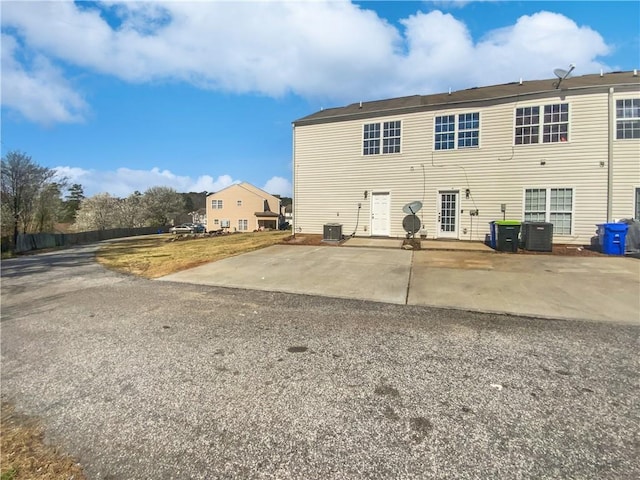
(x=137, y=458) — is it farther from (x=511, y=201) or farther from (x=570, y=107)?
(x=570, y=107)

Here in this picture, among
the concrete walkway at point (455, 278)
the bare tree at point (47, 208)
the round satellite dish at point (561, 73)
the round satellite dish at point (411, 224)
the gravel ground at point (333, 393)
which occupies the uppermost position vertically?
the round satellite dish at point (561, 73)

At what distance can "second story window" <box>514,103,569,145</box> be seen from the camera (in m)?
13.1

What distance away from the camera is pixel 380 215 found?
16.2 meters

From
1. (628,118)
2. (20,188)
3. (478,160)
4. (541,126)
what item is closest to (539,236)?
(478,160)

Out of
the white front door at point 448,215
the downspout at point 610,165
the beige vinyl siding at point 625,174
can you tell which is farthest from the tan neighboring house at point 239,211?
the beige vinyl siding at point 625,174

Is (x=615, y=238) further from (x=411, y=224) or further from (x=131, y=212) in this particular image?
(x=131, y=212)

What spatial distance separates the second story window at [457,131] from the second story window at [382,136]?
6.03 ft

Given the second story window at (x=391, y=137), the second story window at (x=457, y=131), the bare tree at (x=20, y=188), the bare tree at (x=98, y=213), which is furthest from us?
the bare tree at (x=98, y=213)

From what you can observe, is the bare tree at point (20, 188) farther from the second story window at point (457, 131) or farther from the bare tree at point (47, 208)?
the second story window at point (457, 131)

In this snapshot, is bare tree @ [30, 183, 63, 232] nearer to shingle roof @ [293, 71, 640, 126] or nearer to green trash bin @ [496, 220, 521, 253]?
shingle roof @ [293, 71, 640, 126]

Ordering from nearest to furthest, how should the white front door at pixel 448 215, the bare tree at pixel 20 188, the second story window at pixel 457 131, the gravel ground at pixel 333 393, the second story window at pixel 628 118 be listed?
the gravel ground at pixel 333 393, the second story window at pixel 628 118, the second story window at pixel 457 131, the white front door at pixel 448 215, the bare tree at pixel 20 188

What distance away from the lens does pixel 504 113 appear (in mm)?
13891

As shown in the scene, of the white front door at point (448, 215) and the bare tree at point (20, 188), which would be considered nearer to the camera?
the white front door at point (448, 215)

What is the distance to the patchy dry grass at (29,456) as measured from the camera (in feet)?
7.49
